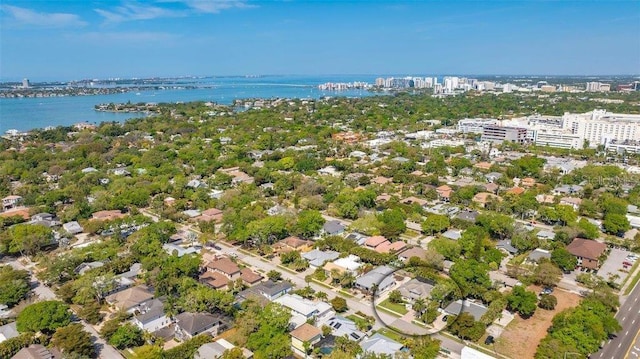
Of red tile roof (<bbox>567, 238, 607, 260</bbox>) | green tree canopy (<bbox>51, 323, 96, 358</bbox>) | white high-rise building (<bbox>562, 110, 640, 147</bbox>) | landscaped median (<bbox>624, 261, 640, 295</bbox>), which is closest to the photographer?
green tree canopy (<bbox>51, 323, 96, 358</bbox>)

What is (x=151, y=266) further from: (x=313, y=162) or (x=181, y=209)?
(x=313, y=162)

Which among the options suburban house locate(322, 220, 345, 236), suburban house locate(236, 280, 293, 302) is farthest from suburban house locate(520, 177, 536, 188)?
suburban house locate(236, 280, 293, 302)

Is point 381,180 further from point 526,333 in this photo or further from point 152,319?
point 152,319

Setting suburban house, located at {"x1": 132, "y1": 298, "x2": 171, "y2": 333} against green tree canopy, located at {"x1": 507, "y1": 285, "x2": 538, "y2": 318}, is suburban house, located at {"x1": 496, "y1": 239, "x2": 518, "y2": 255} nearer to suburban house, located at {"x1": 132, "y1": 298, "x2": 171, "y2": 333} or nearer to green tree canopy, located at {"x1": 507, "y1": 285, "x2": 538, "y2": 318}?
green tree canopy, located at {"x1": 507, "y1": 285, "x2": 538, "y2": 318}

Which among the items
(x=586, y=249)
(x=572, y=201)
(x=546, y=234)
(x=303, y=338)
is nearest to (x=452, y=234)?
(x=546, y=234)

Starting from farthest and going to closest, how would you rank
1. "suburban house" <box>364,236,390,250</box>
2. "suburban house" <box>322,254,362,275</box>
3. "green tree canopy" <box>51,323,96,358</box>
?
1. "suburban house" <box>364,236,390,250</box>
2. "suburban house" <box>322,254,362,275</box>
3. "green tree canopy" <box>51,323,96,358</box>
